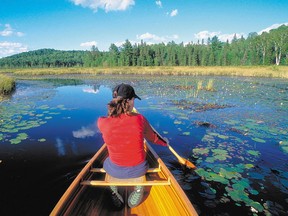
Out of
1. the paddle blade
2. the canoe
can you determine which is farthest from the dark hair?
the paddle blade

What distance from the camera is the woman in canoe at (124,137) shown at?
111 inches

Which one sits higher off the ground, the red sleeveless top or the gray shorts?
the red sleeveless top

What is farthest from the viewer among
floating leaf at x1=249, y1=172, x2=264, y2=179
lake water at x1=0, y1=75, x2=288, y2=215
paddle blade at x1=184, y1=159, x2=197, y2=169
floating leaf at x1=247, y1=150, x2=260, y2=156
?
floating leaf at x1=247, y1=150, x2=260, y2=156

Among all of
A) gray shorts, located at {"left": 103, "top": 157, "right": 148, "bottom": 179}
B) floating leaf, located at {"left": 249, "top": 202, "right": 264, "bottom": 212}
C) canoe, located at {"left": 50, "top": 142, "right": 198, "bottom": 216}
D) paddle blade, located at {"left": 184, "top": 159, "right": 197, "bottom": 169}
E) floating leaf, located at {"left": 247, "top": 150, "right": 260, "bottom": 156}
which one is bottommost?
floating leaf, located at {"left": 249, "top": 202, "right": 264, "bottom": 212}

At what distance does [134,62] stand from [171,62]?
40.0 ft

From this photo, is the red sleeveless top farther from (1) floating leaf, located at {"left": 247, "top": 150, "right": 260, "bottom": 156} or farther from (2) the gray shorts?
(1) floating leaf, located at {"left": 247, "top": 150, "right": 260, "bottom": 156}

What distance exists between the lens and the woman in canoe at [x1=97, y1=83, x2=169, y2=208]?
2.82m

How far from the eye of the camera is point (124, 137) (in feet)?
9.34

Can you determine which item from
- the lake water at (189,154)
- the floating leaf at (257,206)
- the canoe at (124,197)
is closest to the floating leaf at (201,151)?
the lake water at (189,154)

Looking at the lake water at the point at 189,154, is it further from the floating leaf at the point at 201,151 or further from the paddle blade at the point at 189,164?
the paddle blade at the point at 189,164

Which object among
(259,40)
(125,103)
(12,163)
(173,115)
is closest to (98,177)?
(125,103)

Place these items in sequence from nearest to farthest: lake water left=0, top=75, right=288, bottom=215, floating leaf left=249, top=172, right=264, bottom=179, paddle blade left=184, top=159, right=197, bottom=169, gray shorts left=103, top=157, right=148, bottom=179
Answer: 1. gray shorts left=103, top=157, right=148, bottom=179
2. lake water left=0, top=75, right=288, bottom=215
3. floating leaf left=249, top=172, right=264, bottom=179
4. paddle blade left=184, top=159, right=197, bottom=169

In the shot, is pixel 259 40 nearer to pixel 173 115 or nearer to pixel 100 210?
pixel 173 115

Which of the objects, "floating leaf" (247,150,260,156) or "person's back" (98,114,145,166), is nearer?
"person's back" (98,114,145,166)
